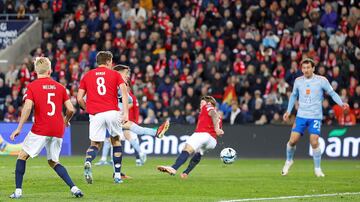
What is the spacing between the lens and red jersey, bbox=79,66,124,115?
17.7 metres

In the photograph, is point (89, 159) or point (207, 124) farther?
point (207, 124)

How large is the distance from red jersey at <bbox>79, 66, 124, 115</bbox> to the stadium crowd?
44.4 ft

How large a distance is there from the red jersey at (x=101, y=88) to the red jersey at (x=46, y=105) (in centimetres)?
261

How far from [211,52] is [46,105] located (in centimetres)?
1947

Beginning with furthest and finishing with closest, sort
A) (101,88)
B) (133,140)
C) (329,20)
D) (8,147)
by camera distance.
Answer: (329,20) < (8,147) < (133,140) < (101,88)

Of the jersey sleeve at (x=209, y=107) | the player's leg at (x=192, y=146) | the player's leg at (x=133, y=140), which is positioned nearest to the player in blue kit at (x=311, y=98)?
the jersey sleeve at (x=209, y=107)

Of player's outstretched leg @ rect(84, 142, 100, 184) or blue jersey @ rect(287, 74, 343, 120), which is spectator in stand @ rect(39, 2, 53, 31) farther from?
player's outstretched leg @ rect(84, 142, 100, 184)

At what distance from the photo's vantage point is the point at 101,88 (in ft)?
58.1

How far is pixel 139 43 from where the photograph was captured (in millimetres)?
35750

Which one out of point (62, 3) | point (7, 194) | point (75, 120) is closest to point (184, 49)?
point (75, 120)

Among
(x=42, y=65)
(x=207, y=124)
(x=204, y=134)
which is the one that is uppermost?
(x=42, y=65)

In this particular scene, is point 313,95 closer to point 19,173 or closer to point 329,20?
point 19,173

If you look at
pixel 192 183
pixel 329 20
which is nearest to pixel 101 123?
pixel 192 183

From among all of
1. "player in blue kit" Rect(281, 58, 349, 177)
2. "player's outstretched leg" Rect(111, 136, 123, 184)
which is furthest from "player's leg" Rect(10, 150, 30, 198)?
"player in blue kit" Rect(281, 58, 349, 177)
